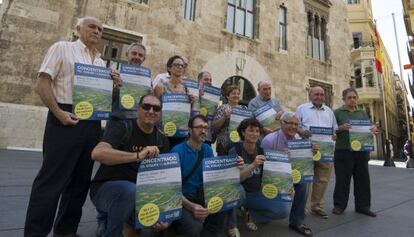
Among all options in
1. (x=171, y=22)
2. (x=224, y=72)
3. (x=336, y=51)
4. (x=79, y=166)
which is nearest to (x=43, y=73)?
(x=79, y=166)

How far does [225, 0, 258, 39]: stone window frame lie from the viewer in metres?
12.6

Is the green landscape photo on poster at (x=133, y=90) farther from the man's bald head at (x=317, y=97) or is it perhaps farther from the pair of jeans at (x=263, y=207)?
the man's bald head at (x=317, y=97)

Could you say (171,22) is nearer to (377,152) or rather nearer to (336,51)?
(336,51)

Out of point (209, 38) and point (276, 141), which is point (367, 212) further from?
point (209, 38)

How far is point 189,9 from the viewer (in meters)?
11.5

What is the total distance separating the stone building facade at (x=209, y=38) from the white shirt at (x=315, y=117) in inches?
264

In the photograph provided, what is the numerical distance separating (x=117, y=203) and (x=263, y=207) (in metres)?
1.89

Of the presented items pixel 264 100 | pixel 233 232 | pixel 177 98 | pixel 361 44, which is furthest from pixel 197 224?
pixel 361 44

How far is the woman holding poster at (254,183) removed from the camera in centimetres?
337

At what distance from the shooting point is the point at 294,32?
1458cm

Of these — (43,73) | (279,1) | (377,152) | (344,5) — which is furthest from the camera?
(377,152)

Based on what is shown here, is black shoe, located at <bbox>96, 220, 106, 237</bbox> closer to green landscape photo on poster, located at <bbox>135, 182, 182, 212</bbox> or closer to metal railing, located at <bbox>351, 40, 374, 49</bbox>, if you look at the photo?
green landscape photo on poster, located at <bbox>135, 182, 182, 212</bbox>

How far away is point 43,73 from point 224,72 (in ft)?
31.8

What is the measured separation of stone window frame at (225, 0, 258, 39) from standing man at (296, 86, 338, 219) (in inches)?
336
